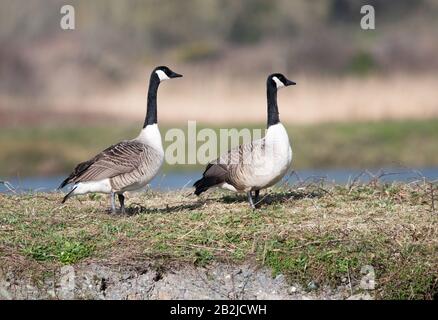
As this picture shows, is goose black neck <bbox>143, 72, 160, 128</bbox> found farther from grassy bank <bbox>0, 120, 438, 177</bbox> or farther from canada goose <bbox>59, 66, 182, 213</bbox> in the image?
grassy bank <bbox>0, 120, 438, 177</bbox>

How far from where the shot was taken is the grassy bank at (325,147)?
1928 centimetres

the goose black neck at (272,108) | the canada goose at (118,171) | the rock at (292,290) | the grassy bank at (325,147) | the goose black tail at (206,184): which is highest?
the goose black neck at (272,108)

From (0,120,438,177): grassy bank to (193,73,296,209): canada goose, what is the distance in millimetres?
10757

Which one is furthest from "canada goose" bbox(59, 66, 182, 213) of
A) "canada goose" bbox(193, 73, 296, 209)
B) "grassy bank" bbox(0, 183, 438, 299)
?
"canada goose" bbox(193, 73, 296, 209)


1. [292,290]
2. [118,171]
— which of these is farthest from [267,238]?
[118,171]

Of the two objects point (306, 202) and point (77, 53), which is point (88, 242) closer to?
→ point (306, 202)

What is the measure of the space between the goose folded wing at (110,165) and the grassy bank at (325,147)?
11031mm

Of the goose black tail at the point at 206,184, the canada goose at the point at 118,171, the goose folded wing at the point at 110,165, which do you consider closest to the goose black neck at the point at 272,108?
the goose black tail at the point at 206,184

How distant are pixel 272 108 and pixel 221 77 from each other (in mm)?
12601

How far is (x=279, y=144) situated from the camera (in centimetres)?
828

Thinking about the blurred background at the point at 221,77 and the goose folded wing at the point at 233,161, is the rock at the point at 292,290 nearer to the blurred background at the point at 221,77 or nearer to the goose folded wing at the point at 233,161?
the goose folded wing at the point at 233,161

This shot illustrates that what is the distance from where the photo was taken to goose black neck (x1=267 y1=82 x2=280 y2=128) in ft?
28.2

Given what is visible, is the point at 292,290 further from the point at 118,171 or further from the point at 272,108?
the point at 272,108

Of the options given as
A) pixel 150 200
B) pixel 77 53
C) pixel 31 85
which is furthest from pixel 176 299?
pixel 77 53
